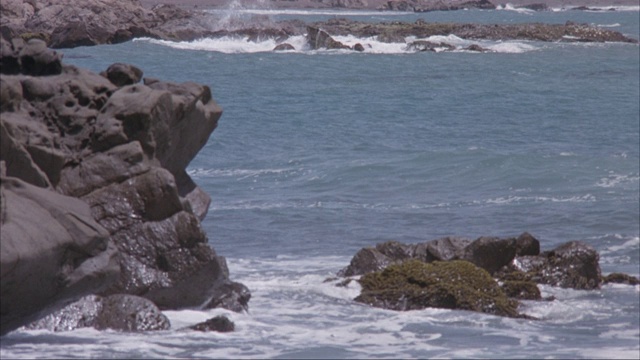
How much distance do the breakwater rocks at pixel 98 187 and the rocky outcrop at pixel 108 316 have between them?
16 cm

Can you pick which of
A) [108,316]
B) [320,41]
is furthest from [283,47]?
[108,316]

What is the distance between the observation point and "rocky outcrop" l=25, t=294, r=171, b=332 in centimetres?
851


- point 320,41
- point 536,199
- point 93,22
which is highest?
point 93,22

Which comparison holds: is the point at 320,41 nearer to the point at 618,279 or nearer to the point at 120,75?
the point at 618,279

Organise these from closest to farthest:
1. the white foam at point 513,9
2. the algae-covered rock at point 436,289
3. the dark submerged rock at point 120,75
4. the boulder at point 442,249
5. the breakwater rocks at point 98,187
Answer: the breakwater rocks at point 98,187, the algae-covered rock at point 436,289, the dark submerged rock at point 120,75, the boulder at point 442,249, the white foam at point 513,9

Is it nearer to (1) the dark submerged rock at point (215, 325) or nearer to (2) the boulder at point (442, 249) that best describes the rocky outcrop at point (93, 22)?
(2) the boulder at point (442, 249)

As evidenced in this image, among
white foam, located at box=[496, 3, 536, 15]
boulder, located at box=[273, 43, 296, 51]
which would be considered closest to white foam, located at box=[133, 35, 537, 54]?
boulder, located at box=[273, 43, 296, 51]

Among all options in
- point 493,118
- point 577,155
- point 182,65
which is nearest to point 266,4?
point 182,65

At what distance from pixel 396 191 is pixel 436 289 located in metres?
6.98

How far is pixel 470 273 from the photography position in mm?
10469

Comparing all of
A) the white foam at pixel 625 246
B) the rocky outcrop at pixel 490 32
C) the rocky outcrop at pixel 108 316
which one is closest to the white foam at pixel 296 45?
the rocky outcrop at pixel 490 32

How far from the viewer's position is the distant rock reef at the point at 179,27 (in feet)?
160

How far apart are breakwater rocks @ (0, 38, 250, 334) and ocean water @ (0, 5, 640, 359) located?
0.35 m

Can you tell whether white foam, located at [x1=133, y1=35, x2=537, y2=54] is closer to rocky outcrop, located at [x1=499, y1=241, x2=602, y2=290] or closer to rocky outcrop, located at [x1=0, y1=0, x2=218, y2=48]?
rocky outcrop, located at [x1=0, y1=0, x2=218, y2=48]
